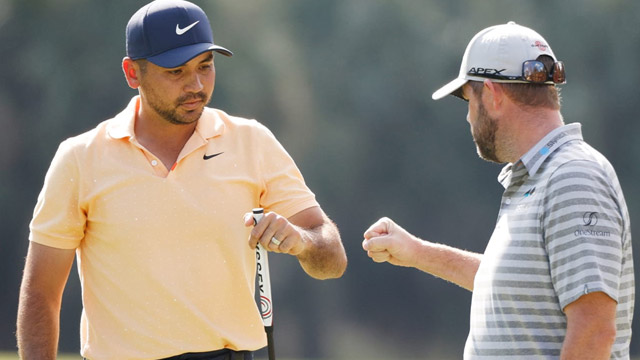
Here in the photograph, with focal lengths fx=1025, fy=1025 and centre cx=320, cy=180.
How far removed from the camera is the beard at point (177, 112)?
3.35 meters

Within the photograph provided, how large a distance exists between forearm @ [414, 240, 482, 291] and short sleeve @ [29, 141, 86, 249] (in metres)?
1.14

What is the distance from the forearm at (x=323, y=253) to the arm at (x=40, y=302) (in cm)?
75

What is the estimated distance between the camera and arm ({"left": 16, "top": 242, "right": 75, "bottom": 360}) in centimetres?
322

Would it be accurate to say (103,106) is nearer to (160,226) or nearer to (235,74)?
(235,74)

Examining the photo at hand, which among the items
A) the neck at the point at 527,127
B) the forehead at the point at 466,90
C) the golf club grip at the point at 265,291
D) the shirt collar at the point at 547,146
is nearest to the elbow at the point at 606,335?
the shirt collar at the point at 547,146

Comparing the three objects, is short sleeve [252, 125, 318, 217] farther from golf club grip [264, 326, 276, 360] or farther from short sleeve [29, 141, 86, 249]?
short sleeve [29, 141, 86, 249]

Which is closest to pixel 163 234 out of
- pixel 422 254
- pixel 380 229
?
pixel 380 229

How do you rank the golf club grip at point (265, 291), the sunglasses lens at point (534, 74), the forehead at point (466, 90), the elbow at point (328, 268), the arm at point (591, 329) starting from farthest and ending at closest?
1. the elbow at point (328, 268)
2. the golf club grip at point (265, 291)
3. the forehead at point (466, 90)
4. the sunglasses lens at point (534, 74)
5. the arm at point (591, 329)

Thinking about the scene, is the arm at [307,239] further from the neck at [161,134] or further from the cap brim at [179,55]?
the cap brim at [179,55]

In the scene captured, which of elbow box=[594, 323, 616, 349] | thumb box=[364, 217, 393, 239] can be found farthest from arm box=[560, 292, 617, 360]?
thumb box=[364, 217, 393, 239]

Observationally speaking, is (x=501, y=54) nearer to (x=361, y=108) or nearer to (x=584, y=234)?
(x=584, y=234)

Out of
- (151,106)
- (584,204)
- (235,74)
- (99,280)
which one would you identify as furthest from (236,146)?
(235,74)

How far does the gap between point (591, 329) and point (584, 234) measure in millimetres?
238

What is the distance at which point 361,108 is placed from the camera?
1509cm
